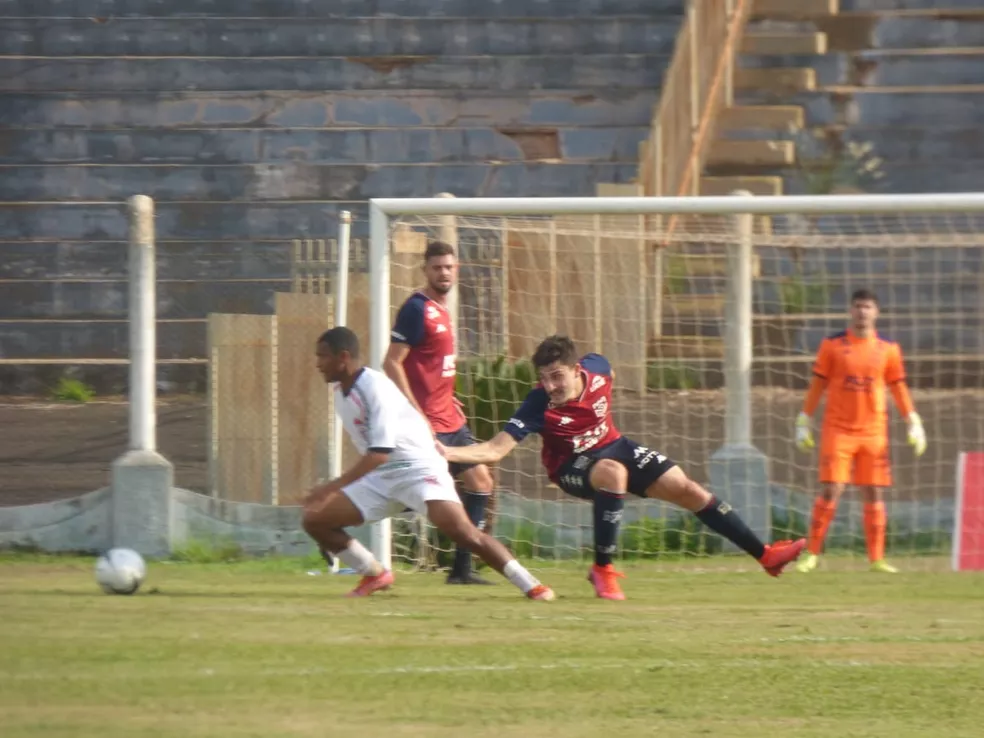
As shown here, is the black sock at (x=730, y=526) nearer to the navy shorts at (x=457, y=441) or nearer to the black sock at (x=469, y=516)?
the black sock at (x=469, y=516)

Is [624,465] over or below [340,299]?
below

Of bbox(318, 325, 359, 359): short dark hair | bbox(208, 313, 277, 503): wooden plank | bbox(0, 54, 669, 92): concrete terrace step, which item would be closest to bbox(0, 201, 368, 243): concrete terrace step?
bbox(0, 54, 669, 92): concrete terrace step

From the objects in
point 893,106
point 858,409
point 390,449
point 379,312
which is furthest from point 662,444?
point 893,106

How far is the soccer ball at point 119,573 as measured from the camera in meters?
8.81

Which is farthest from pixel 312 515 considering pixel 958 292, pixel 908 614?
pixel 958 292

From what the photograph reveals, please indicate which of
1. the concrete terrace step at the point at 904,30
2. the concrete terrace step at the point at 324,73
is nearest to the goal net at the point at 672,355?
the concrete terrace step at the point at 324,73

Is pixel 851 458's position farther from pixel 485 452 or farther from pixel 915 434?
pixel 485 452

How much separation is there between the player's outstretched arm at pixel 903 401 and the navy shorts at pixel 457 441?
9.41ft

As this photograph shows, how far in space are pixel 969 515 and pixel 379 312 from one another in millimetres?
3995

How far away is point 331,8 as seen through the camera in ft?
70.9

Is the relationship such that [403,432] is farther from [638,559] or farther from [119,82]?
[119,82]

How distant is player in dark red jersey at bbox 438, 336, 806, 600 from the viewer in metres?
9.12

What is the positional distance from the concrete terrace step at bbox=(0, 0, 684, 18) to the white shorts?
13251 mm

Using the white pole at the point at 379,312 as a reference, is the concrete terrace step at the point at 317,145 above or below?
above
